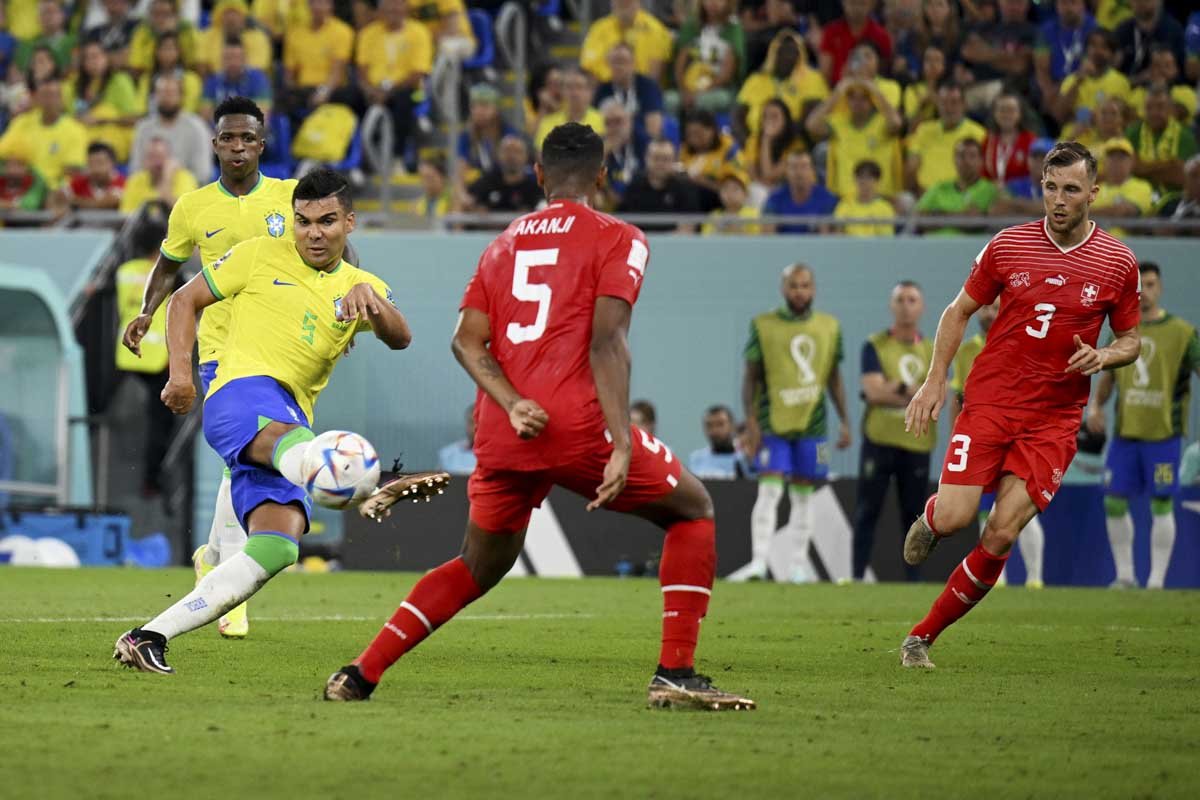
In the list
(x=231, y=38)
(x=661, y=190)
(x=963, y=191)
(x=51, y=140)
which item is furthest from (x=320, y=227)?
(x=51, y=140)

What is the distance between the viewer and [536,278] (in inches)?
264

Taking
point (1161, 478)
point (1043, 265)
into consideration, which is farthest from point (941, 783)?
point (1161, 478)

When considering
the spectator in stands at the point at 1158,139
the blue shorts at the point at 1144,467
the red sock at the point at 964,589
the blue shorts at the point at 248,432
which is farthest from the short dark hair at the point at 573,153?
the spectator in stands at the point at 1158,139

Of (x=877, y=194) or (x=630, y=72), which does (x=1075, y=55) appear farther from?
(x=630, y=72)

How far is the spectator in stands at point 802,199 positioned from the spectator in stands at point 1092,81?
96.7 inches

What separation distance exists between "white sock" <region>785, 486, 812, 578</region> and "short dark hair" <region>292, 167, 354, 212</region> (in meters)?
9.15

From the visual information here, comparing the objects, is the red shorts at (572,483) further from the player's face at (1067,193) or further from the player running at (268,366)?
the player's face at (1067,193)

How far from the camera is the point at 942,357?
9.11 meters

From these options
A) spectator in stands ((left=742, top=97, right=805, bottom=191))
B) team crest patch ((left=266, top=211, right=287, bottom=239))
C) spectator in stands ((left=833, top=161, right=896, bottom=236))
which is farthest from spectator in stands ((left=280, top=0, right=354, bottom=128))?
team crest patch ((left=266, top=211, right=287, bottom=239))

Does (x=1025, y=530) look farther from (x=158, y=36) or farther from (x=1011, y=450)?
(x=158, y=36)

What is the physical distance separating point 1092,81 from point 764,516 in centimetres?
606

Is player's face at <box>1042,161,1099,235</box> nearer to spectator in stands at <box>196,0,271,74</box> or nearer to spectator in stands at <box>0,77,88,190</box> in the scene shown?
spectator in stands at <box>196,0,271,74</box>

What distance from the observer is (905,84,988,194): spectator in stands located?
62.7 feet

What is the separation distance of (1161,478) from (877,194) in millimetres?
4499
